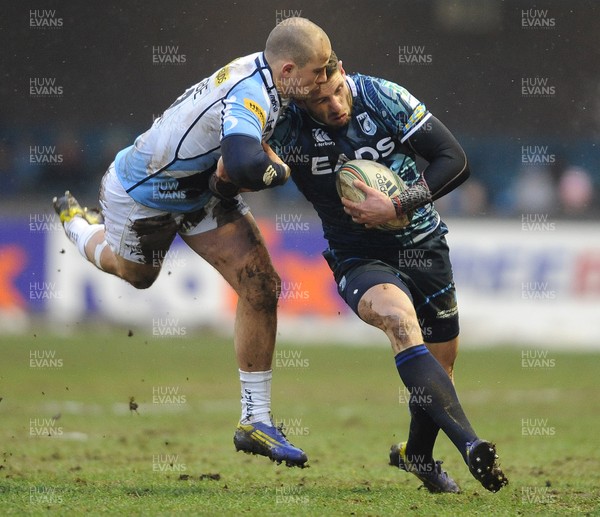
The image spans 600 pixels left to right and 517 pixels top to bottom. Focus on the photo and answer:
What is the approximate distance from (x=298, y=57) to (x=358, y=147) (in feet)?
2.41

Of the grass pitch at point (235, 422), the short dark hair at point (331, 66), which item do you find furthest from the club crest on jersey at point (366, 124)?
the grass pitch at point (235, 422)

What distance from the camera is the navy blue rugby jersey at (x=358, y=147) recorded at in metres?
6.43

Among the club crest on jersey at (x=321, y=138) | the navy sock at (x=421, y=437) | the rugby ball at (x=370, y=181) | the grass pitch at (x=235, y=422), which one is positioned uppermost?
the club crest on jersey at (x=321, y=138)

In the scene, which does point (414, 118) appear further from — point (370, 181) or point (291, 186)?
point (291, 186)

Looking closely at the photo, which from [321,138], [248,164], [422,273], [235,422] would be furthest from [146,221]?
[235,422]

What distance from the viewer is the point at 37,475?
7113mm

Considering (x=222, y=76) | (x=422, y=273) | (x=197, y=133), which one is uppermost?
(x=222, y=76)

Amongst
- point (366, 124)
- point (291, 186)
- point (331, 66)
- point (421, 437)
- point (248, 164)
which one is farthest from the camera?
point (291, 186)

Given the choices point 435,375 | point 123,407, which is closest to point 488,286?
point 123,407

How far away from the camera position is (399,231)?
667 centimetres

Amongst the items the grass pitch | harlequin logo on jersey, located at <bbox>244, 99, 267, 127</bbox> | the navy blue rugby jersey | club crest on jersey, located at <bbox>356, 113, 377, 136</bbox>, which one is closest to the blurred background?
the grass pitch

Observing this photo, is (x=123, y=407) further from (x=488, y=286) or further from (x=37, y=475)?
(x=488, y=286)

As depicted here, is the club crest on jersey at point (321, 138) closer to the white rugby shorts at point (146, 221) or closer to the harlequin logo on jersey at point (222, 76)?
the harlequin logo on jersey at point (222, 76)

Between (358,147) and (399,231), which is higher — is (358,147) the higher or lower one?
the higher one
